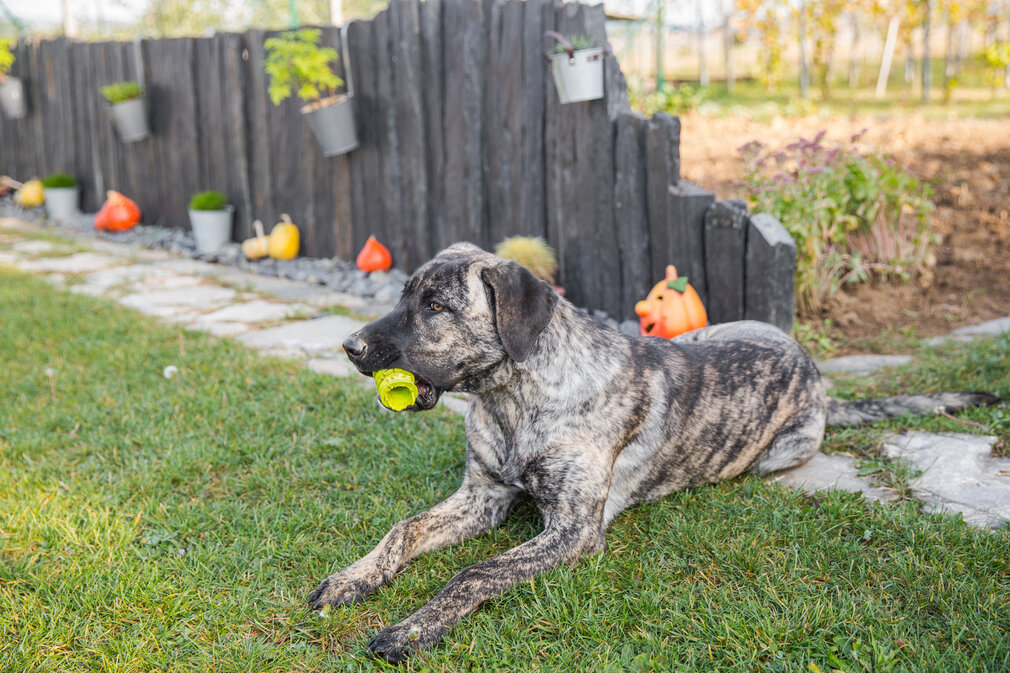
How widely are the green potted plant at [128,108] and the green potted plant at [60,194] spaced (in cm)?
226

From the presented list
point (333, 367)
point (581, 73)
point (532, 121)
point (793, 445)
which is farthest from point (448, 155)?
point (793, 445)

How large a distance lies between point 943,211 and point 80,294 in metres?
7.64

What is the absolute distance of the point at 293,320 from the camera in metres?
6.25

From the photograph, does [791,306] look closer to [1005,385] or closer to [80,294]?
[1005,385]

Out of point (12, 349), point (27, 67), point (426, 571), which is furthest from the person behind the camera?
point (27, 67)

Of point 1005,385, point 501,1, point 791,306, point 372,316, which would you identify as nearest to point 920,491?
A: point 1005,385

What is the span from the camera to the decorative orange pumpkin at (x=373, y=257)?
716cm

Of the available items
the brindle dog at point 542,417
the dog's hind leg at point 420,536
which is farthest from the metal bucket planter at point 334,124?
the dog's hind leg at point 420,536

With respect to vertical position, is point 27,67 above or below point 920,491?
above

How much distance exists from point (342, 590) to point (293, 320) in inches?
150

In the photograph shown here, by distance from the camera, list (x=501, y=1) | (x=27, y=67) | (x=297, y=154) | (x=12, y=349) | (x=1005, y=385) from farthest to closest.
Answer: (x=27, y=67)
(x=297, y=154)
(x=501, y=1)
(x=12, y=349)
(x=1005, y=385)

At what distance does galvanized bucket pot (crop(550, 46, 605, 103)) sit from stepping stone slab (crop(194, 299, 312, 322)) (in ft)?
9.15

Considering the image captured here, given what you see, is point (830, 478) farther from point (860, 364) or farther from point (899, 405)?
point (860, 364)

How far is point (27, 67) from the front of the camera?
12305 millimetres
